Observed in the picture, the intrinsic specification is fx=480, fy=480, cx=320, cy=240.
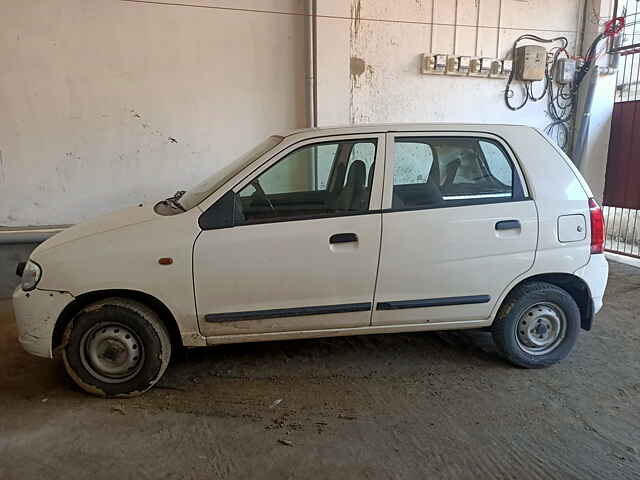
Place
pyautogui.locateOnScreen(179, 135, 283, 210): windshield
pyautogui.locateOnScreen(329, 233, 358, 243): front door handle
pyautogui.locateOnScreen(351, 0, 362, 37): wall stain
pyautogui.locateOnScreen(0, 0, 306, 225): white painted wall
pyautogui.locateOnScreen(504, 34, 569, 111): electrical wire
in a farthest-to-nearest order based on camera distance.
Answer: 1. pyautogui.locateOnScreen(504, 34, 569, 111): electrical wire
2. pyautogui.locateOnScreen(351, 0, 362, 37): wall stain
3. pyautogui.locateOnScreen(0, 0, 306, 225): white painted wall
4. pyautogui.locateOnScreen(179, 135, 283, 210): windshield
5. pyautogui.locateOnScreen(329, 233, 358, 243): front door handle

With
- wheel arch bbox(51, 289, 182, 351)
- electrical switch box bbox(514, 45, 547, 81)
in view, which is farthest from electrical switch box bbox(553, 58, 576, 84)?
wheel arch bbox(51, 289, 182, 351)

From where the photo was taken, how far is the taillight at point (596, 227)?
10.9 feet

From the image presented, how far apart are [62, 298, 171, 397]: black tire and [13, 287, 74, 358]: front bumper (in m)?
0.11

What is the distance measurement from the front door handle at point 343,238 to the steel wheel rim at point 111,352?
55.8 inches

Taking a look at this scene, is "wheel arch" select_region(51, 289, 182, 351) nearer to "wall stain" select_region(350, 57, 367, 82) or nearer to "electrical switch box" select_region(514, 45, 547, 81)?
"wall stain" select_region(350, 57, 367, 82)

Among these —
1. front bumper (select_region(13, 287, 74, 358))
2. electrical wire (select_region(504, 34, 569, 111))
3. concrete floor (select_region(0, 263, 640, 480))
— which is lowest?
concrete floor (select_region(0, 263, 640, 480))

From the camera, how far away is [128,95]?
18.4ft

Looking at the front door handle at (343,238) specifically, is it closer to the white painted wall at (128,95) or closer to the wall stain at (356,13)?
the white painted wall at (128,95)

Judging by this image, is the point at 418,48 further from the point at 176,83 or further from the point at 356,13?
the point at 176,83

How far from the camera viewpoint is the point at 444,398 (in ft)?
10.3

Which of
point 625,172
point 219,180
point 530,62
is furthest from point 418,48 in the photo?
point 219,180

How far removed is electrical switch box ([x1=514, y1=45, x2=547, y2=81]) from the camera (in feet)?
21.1

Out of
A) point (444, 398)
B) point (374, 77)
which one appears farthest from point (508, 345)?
point (374, 77)

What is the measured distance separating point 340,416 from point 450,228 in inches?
55.1
